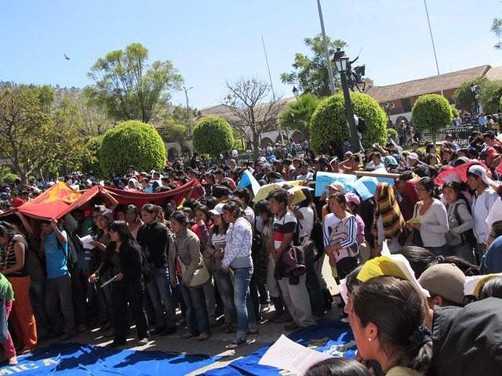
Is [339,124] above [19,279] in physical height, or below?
above

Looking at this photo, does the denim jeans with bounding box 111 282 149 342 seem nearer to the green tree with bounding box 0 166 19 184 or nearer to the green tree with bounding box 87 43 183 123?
the green tree with bounding box 0 166 19 184

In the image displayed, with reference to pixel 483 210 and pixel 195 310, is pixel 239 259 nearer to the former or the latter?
pixel 195 310

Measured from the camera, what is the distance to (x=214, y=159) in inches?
1281

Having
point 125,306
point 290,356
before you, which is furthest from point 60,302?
point 290,356

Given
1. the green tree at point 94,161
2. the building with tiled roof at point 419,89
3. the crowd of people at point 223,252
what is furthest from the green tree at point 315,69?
the crowd of people at point 223,252

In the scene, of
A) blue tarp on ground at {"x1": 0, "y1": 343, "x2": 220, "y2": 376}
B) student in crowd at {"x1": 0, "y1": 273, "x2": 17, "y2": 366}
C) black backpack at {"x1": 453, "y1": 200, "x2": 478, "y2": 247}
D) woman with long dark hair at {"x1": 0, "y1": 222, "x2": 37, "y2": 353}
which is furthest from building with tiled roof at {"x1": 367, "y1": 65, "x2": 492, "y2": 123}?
student in crowd at {"x1": 0, "y1": 273, "x2": 17, "y2": 366}

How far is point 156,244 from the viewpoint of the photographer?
24.4ft

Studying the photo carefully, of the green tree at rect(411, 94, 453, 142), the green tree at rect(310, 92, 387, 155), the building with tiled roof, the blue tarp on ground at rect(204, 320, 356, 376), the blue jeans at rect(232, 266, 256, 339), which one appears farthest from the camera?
the building with tiled roof

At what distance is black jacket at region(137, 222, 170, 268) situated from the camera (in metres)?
7.45

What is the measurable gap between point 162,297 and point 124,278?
664 mm

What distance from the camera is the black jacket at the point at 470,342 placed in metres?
1.90

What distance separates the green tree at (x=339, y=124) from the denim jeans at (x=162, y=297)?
411 inches

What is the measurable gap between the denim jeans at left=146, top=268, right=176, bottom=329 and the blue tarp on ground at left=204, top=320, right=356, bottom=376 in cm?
175

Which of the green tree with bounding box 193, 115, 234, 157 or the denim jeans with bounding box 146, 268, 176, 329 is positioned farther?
the green tree with bounding box 193, 115, 234, 157
